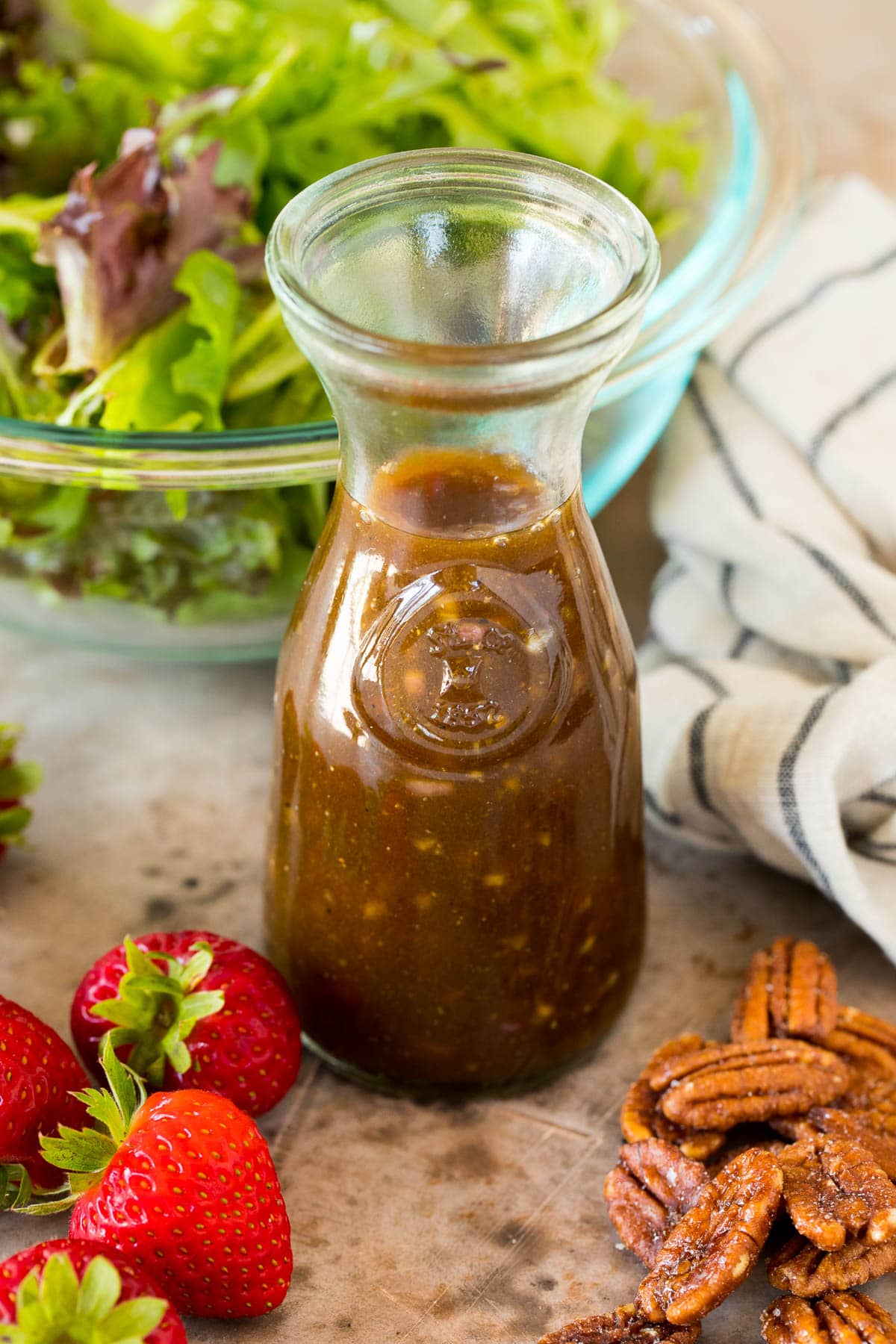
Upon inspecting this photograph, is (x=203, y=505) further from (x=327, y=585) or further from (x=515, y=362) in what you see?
(x=515, y=362)

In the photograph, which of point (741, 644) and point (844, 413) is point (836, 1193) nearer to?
point (741, 644)

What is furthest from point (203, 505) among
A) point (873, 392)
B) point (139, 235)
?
point (873, 392)

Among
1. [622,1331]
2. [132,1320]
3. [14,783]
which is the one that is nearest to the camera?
[132,1320]

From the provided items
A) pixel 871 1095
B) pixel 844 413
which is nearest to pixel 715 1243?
pixel 871 1095

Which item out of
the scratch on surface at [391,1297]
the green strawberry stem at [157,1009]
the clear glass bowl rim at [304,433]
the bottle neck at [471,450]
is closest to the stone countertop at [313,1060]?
the scratch on surface at [391,1297]

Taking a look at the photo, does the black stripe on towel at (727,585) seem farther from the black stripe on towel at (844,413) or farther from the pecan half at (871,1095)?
the pecan half at (871,1095)
